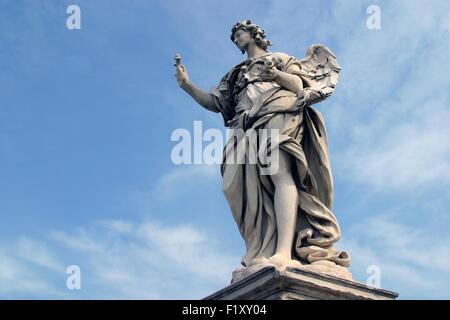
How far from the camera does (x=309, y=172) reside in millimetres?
8344

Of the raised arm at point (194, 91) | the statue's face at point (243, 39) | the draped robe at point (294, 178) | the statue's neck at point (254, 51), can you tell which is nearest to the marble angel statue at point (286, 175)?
the draped robe at point (294, 178)

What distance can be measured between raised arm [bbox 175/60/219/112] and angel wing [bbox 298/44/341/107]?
1.45 m

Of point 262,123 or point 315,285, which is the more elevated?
point 262,123

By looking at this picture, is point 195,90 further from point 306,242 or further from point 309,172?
point 306,242

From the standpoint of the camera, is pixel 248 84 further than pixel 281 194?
Yes

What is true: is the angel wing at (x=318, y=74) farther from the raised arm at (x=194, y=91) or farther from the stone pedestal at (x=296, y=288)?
the stone pedestal at (x=296, y=288)

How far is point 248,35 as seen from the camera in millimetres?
9500

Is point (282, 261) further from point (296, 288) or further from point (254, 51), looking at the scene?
point (254, 51)

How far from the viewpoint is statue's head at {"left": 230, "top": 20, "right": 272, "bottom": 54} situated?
9.50 meters

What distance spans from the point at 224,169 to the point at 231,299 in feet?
6.84

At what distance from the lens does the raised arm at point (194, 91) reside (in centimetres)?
953
